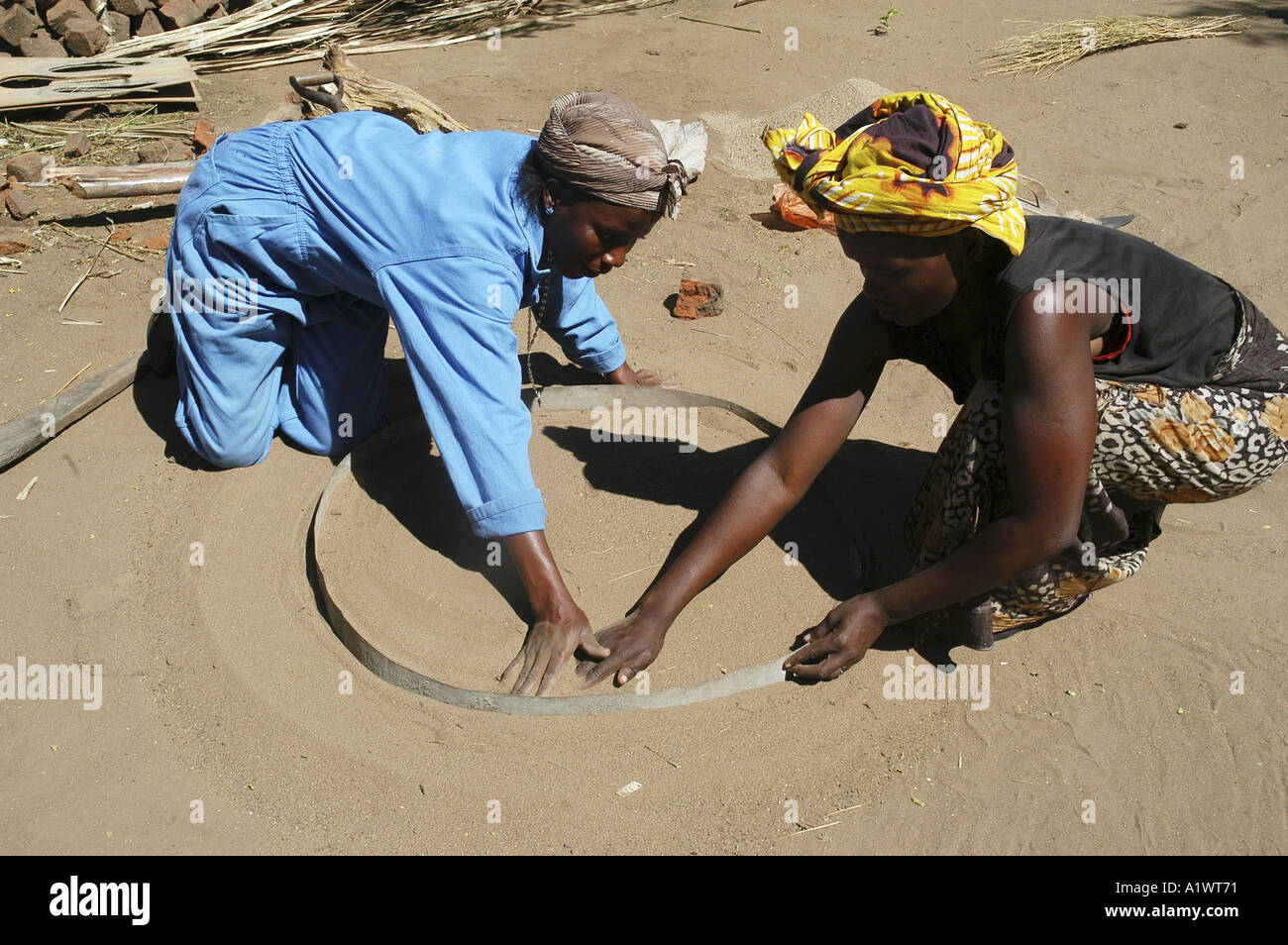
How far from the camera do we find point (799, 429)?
2549 mm

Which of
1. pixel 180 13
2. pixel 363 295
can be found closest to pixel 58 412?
pixel 363 295

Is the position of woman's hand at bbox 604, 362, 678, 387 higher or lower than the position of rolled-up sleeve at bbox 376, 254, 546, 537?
lower

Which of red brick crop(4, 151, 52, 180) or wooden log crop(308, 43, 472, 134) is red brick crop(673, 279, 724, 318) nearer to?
wooden log crop(308, 43, 472, 134)

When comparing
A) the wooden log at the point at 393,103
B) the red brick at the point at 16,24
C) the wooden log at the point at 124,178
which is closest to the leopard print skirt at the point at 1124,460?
the wooden log at the point at 393,103

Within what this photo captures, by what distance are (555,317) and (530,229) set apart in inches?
28.2

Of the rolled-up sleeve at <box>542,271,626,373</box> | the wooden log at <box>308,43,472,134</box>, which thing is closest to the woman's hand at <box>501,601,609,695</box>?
the rolled-up sleeve at <box>542,271,626,373</box>

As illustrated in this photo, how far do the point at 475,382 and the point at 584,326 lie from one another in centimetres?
86

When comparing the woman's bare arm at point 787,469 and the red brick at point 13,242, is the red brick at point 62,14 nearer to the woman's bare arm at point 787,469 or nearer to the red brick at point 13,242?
the red brick at point 13,242

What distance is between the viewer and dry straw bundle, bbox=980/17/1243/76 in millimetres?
5785

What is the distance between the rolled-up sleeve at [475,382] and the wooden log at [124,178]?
91.5 inches

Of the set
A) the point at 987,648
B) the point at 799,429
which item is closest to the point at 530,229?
the point at 799,429

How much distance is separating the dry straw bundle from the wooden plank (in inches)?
171

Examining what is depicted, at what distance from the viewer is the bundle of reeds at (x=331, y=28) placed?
577cm

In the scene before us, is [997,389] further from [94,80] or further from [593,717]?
[94,80]
